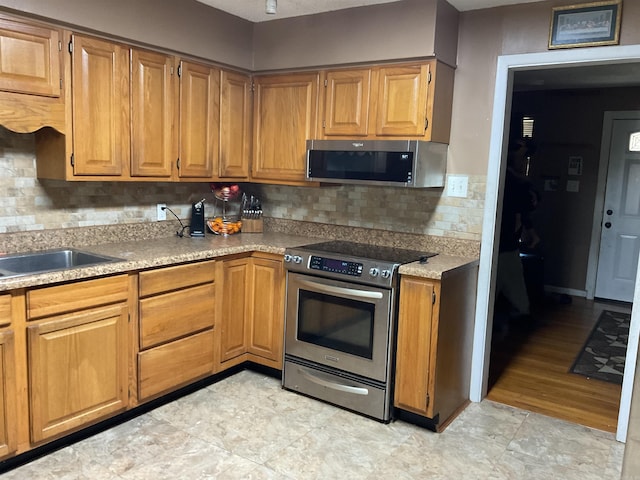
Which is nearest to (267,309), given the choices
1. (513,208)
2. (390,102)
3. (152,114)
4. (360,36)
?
(152,114)

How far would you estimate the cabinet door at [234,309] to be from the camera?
3.22 metres

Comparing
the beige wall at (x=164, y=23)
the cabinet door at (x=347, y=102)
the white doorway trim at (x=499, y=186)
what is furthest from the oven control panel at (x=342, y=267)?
the beige wall at (x=164, y=23)

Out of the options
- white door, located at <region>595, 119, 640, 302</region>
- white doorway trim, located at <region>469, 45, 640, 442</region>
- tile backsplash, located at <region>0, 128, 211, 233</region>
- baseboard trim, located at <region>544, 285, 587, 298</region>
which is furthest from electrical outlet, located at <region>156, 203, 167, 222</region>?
white door, located at <region>595, 119, 640, 302</region>

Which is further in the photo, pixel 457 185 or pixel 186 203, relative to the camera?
pixel 186 203

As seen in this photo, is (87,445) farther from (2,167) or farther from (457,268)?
(457,268)

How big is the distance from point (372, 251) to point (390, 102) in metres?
0.89

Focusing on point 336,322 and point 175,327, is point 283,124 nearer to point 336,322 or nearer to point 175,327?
point 336,322

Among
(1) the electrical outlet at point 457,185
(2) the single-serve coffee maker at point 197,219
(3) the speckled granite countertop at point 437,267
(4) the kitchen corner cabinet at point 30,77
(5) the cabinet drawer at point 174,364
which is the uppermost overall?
(4) the kitchen corner cabinet at point 30,77

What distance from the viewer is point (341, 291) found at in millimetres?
2938

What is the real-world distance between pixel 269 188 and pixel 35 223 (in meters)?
1.70

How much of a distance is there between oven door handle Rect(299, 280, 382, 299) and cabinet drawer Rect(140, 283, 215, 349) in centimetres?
58

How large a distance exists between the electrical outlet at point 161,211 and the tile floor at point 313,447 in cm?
118

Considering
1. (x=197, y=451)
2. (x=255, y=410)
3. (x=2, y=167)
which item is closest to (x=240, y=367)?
(x=255, y=410)

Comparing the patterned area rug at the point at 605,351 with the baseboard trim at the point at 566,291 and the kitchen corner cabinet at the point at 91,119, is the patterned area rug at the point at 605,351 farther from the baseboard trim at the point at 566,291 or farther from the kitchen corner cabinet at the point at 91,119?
the kitchen corner cabinet at the point at 91,119
